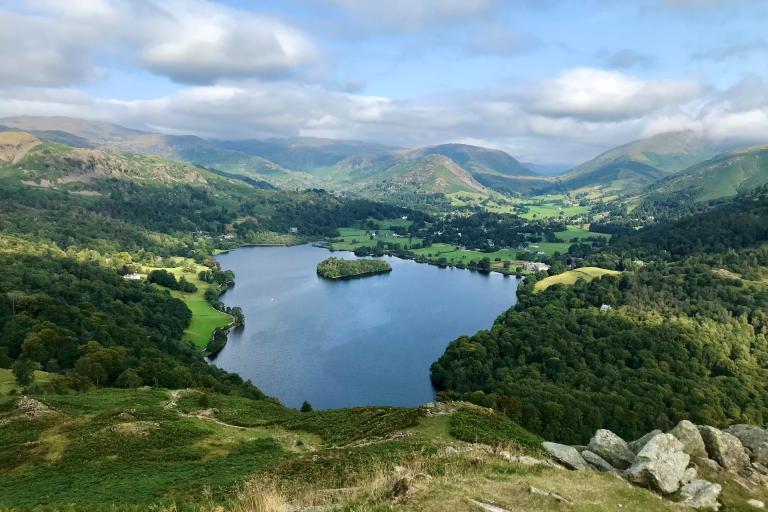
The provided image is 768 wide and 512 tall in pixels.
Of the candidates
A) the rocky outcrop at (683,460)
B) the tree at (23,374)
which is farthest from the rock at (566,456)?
the tree at (23,374)

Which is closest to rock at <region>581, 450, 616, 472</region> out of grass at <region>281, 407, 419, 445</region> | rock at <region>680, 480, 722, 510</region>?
rock at <region>680, 480, 722, 510</region>

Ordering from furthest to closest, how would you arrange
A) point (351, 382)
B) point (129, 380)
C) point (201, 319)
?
point (201, 319) → point (351, 382) → point (129, 380)

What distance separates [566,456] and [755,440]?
14.4 meters

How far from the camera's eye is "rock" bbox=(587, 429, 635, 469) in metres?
30.1

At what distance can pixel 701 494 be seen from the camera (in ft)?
81.2

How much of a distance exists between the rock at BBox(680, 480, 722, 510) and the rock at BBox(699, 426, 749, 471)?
571 centimetres

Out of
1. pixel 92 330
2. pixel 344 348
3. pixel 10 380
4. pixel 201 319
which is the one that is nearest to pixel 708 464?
pixel 10 380

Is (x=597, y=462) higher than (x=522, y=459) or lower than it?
lower

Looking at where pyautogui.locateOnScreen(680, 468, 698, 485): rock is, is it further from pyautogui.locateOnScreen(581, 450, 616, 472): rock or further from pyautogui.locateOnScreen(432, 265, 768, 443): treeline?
pyautogui.locateOnScreen(432, 265, 768, 443): treeline

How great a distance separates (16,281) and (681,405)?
540 feet

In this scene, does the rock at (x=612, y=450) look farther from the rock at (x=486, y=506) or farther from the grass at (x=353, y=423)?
the rock at (x=486, y=506)

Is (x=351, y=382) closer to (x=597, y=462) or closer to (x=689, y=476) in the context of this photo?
(x=597, y=462)

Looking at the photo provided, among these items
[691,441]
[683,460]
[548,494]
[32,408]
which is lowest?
[32,408]

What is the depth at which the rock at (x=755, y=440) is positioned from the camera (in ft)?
105
